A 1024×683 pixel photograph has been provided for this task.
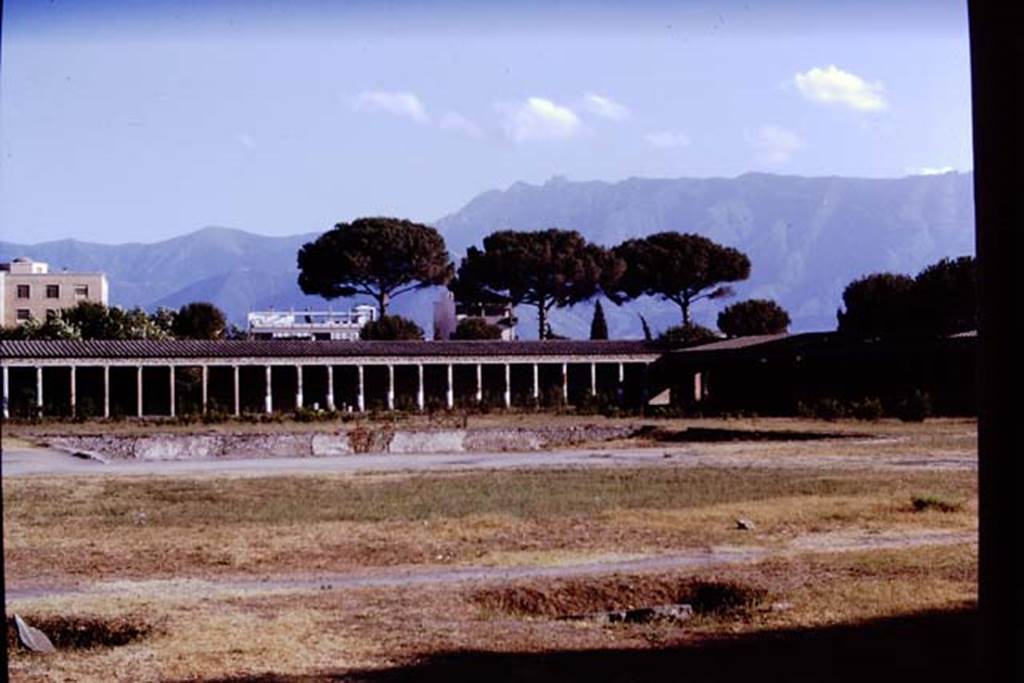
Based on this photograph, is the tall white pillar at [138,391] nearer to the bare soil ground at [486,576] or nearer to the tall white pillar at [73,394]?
the tall white pillar at [73,394]

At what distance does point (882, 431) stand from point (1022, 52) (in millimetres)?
30372

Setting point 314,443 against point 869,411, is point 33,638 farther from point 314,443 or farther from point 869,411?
point 869,411

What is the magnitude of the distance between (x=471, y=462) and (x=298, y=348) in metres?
26.0

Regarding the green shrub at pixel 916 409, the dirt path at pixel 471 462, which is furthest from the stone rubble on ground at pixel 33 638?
the green shrub at pixel 916 409

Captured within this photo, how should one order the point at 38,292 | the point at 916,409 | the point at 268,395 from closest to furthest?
the point at 916,409, the point at 268,395, the point at 38,292

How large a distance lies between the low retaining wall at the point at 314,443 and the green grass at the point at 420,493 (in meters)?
9.32

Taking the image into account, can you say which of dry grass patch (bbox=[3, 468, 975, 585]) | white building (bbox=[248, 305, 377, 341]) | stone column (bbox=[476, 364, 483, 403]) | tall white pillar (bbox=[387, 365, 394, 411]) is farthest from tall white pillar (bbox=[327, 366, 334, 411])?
dry grass patch (bbox=[3, 468, 975, 585])

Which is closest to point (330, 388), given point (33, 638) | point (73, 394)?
point (73, 394)

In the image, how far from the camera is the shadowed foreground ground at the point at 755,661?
6.95 metres

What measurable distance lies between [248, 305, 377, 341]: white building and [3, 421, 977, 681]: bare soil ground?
2463 inches

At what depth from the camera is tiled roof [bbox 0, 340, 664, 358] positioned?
4662 centimetres

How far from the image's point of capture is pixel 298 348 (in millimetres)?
50344

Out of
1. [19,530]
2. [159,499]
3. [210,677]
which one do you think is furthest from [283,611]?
[159,499]

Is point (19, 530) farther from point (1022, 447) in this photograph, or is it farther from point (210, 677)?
point (1022, 447)
